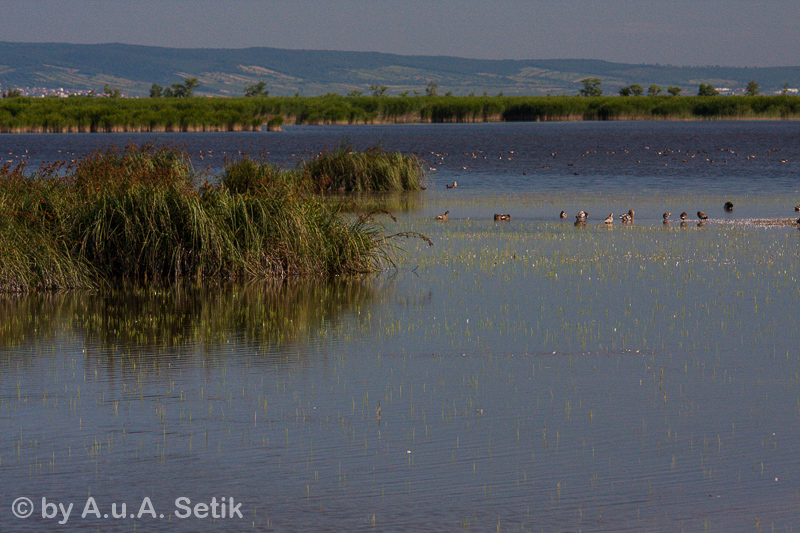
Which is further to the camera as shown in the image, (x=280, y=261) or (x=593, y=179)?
(x=593, y=179)

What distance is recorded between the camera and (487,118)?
137m

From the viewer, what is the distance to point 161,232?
671 inches

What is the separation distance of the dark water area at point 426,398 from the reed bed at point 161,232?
63 centimetres

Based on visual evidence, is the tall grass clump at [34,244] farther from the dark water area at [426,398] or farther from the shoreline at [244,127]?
the shoreline at [244,127]

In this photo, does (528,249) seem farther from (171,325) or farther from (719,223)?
(171,325)

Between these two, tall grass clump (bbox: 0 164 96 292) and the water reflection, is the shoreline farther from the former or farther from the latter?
the water reflection

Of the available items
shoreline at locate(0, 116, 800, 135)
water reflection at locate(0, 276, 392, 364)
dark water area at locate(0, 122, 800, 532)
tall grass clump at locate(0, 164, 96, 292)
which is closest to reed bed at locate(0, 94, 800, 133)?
shoreline at locate(0, 116, 800, 135)

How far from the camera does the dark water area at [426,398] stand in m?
7.15

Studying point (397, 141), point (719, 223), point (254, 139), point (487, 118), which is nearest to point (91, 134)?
point (254, 139)

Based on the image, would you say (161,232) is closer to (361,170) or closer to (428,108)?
(361,170)

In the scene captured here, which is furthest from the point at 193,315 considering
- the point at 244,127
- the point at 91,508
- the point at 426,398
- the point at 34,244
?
the point at 244,127

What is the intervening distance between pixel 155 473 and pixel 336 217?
10.9 meters

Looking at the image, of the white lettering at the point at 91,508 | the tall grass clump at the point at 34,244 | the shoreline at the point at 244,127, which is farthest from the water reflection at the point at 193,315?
the shoreline at the point at 244,127

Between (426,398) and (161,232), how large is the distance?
8.47 meters
